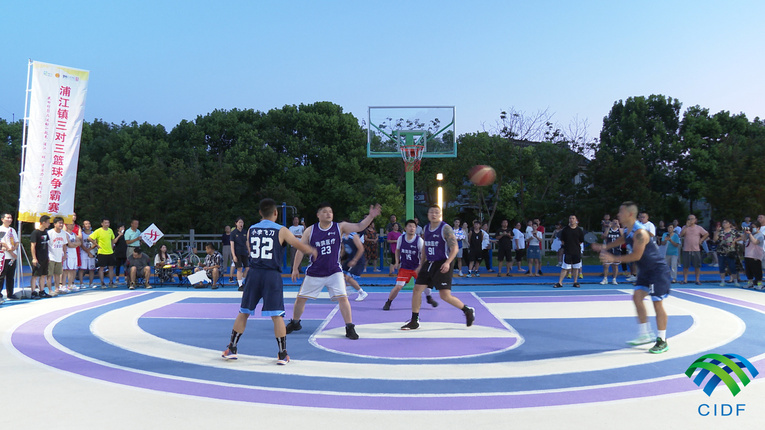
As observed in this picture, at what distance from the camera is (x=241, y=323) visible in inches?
267

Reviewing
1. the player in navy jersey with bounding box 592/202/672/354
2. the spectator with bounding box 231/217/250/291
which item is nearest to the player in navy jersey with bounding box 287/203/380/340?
the player in navy jersey with bounding box 592/202/672/354

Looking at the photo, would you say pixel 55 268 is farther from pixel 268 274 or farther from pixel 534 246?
pixel 534 246

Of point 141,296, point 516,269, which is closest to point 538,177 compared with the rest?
point 516,269

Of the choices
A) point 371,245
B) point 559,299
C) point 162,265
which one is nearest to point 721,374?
point 559,299

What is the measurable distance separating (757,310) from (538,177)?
22960 millimetres

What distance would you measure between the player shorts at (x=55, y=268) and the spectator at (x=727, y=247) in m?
17.7

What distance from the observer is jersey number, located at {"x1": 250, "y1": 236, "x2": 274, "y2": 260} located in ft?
21.8

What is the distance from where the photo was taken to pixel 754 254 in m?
14.5

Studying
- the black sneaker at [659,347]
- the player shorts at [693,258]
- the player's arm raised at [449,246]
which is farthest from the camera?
the player shorts at [693,258]

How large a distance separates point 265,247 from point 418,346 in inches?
Answer: 104

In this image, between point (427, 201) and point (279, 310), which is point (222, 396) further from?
point (427, 201)

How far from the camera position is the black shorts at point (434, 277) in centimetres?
875

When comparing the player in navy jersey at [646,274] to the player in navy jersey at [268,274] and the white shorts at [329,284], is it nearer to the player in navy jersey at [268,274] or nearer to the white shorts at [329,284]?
the white shorts at [329,284]

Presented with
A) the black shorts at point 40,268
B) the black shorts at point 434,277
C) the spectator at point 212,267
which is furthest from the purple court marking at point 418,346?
the black shorts at point 40,268
